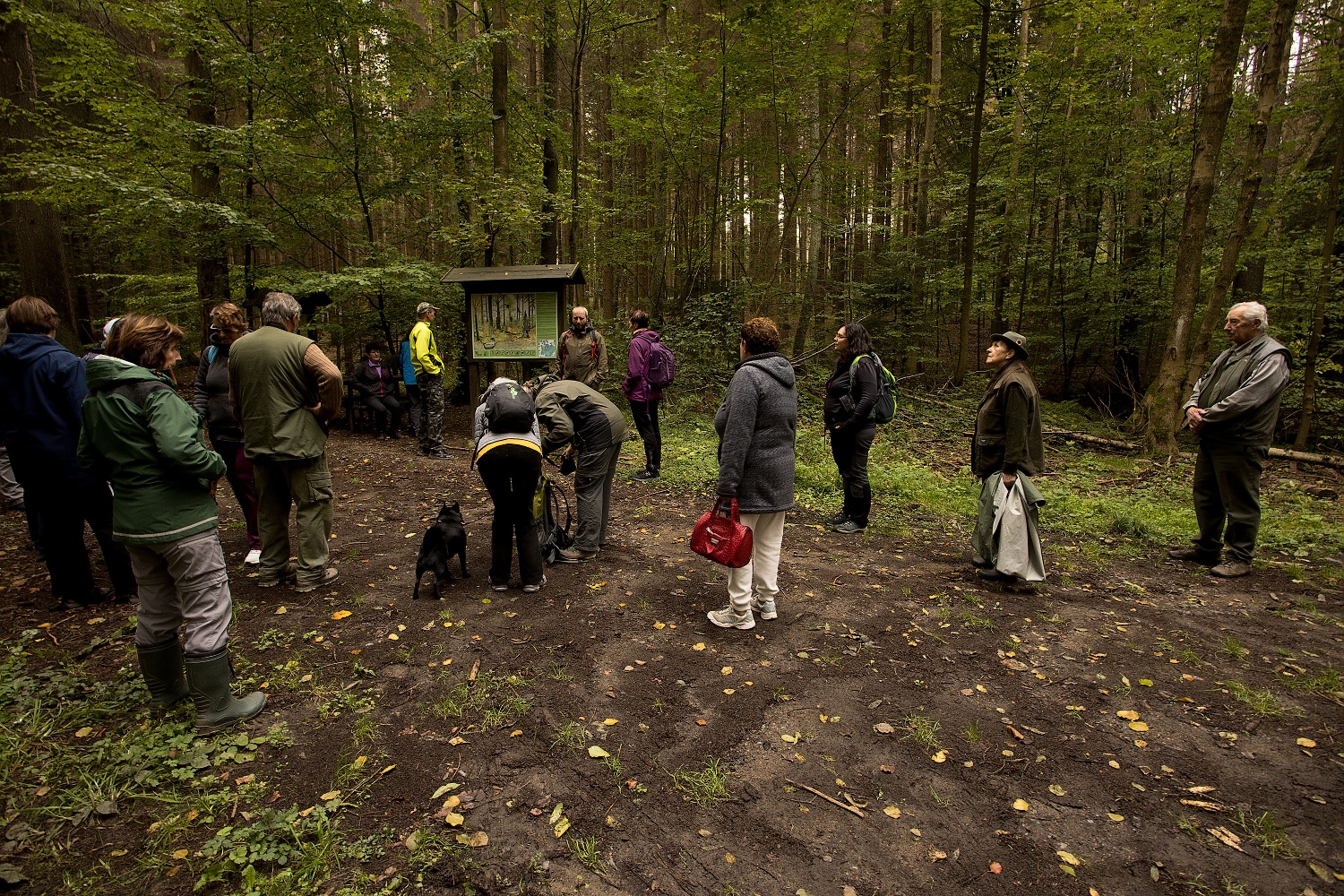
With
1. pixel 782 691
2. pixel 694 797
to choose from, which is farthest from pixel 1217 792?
pixel 694 797

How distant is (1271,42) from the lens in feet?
27.2

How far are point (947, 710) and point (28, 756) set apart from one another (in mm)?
4751

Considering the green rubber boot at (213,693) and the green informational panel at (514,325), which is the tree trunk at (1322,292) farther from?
the green rubber boot at (213,693)

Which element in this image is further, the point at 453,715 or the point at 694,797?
the point at 453,715

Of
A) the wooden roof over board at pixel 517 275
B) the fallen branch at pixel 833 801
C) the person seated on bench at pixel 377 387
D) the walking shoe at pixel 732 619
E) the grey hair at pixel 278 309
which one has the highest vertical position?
the wooden roof over board at pixel 517 275

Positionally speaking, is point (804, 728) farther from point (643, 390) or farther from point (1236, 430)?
point (643, 390)

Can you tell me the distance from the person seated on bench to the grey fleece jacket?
9.04 m

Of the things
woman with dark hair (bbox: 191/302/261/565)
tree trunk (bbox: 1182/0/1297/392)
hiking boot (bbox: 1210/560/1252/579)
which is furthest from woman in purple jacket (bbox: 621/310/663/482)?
tree trunk (bbox: 1182/0/1297/392)

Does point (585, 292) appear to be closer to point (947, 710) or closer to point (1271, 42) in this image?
point (1271, 42)

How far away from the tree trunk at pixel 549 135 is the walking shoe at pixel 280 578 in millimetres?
7295

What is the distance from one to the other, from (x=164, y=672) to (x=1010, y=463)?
5.70 meters

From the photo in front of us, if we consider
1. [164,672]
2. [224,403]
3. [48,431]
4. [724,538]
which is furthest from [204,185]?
[724,538]

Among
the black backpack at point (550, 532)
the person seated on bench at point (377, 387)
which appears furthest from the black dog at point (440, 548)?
the person seated on bench at point (377, 387)

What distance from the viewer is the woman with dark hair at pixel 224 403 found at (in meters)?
4.91
